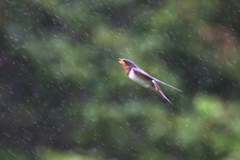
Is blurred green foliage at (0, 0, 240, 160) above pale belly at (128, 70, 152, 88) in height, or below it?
below

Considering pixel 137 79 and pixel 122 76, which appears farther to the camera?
pixel 122 76

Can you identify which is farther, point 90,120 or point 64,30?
point 64,30

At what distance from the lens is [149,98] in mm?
5598

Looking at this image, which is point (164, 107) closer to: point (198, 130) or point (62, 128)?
point (198, 130)

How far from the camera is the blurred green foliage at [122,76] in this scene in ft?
16.5

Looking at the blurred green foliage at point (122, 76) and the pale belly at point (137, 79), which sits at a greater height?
the pale belly at point (137, 79)

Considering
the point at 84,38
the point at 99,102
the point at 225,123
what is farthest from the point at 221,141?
the point at 84,38

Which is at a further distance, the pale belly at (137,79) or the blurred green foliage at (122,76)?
the blurred green foliage at (122,76)

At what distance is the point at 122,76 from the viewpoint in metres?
5.10

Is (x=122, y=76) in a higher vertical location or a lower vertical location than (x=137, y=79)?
lower

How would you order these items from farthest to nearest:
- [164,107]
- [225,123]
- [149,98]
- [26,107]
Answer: [26,107] → [149,98] → [164,107] → [225,123]

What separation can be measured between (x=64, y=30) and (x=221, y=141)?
5.92 feet

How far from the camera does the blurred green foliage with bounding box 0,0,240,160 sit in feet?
16.5

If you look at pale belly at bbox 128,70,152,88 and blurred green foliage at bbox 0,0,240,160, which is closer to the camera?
pale belly at bbox 128,70,152,88
